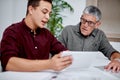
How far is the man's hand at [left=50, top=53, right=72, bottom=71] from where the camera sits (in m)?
A: 1.14

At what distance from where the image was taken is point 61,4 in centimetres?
329

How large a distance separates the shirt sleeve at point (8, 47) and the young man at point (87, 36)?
96 cm

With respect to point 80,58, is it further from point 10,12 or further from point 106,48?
point 10,12

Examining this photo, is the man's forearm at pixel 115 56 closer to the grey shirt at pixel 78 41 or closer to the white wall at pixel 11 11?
the grey shirt at pixel 78 41

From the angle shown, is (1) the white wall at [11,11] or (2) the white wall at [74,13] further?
(1) the white wall at [11,11]

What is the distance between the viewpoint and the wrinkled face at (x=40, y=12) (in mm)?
1454

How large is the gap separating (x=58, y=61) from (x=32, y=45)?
1.32ft

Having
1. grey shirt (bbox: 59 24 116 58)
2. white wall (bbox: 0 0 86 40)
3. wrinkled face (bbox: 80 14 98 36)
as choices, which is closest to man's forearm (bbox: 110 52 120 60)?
grey shirt (bbox: 59 24 116 58)

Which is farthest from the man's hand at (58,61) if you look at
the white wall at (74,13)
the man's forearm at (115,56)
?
the white wall at (74,13)

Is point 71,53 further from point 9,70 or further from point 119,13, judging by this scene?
point 119,13

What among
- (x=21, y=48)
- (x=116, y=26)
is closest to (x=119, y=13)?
(x=116, y=26)

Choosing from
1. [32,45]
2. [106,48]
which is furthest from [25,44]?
[106,48]

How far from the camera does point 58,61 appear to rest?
1.14 meters

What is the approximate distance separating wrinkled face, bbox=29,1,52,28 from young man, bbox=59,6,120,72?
75cm
